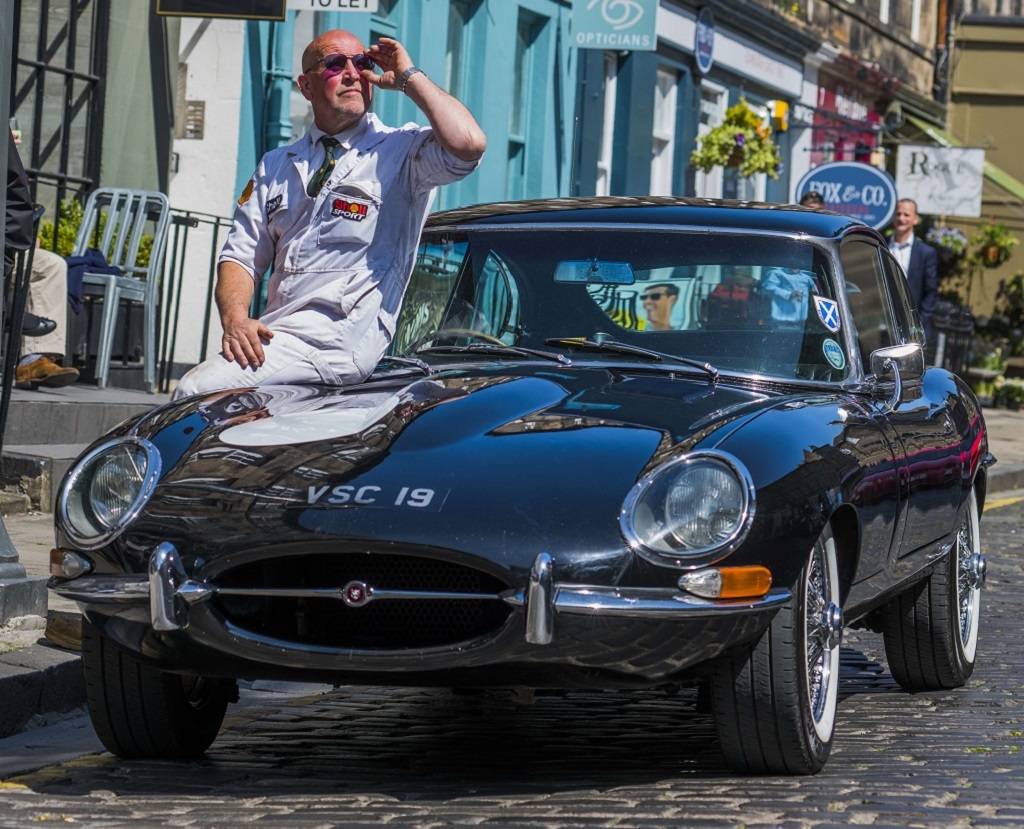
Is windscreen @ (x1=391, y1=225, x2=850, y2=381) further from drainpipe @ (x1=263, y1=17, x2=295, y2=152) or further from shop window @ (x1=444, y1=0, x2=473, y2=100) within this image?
shop window @ (x1=444, y1=0, x2=473, y2=100)


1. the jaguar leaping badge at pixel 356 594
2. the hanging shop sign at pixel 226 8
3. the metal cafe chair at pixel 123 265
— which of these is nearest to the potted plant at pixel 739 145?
the hanging shop sign at pixel 226 8

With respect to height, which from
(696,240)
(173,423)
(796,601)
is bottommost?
(796,601)

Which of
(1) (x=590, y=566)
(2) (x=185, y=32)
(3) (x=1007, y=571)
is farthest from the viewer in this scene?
(2) (x=185, y=32)

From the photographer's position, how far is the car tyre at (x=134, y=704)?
4.75 metres

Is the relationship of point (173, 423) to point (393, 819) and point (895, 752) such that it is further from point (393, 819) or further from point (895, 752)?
point (895, 752)

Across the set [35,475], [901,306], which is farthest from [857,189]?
[901,306]

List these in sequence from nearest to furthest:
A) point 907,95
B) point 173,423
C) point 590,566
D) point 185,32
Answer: point 590,566, point 173,423, point 185,32, point 907,95

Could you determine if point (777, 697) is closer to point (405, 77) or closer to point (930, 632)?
point (930, 632)

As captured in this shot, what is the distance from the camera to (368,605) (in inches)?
172

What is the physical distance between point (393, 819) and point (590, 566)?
27.4 inches

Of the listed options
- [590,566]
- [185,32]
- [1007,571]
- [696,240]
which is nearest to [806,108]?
[185,32]

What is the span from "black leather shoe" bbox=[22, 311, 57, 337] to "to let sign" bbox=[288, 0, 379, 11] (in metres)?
2.95

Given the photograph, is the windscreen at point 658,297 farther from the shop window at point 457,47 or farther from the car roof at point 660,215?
the shop window at point 457,47

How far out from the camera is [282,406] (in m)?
4.93
